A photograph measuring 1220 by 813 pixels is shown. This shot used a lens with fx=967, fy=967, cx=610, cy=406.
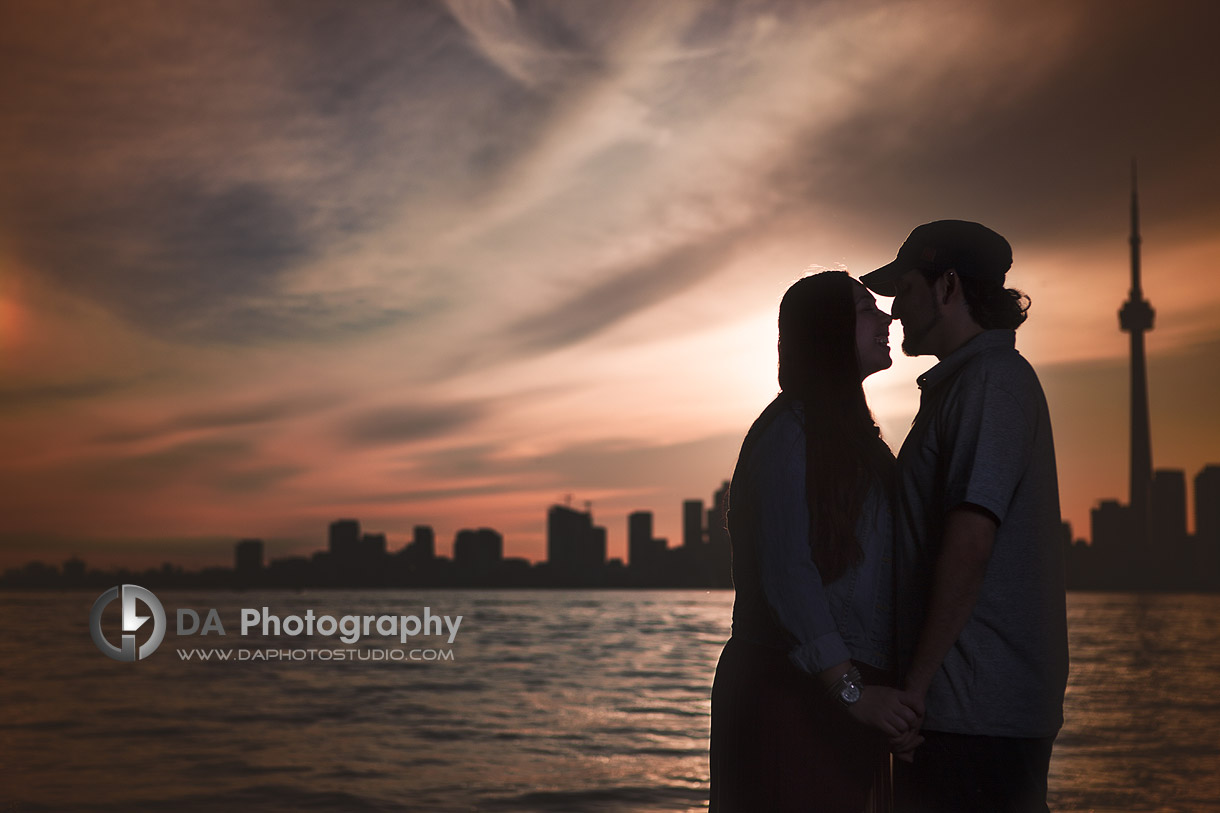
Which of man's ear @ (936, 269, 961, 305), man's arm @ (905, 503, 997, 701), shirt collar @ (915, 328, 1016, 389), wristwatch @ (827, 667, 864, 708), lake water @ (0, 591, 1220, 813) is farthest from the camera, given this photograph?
lake water @ (0, 591, 1220, 813)

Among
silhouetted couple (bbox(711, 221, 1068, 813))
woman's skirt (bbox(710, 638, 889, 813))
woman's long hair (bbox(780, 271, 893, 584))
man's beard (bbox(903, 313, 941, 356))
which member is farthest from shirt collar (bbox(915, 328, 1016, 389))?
woman's skirt (bbox(710, 638, 889, 813))

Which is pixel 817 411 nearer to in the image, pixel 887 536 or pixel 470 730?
pixel 887 536

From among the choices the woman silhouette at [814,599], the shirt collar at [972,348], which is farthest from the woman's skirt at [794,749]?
the shirt collar at [972,348]

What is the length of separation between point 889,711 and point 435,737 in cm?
1562

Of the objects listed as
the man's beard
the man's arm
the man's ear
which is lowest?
the man's arm

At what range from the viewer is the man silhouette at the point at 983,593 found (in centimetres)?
246

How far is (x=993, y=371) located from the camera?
101 inches

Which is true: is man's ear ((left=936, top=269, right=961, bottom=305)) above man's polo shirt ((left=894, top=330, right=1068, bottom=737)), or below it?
above

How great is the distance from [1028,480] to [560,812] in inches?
370

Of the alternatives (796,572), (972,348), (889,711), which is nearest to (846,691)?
(889,711)

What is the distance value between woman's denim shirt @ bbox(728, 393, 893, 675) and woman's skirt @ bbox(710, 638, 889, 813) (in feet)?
0.28

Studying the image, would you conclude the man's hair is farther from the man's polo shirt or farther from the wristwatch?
the wristwatch

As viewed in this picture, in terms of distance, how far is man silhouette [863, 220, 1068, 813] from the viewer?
2.46 metres

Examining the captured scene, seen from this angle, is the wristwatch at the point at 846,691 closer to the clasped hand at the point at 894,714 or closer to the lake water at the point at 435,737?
the clasped hand at the point at 894,714
